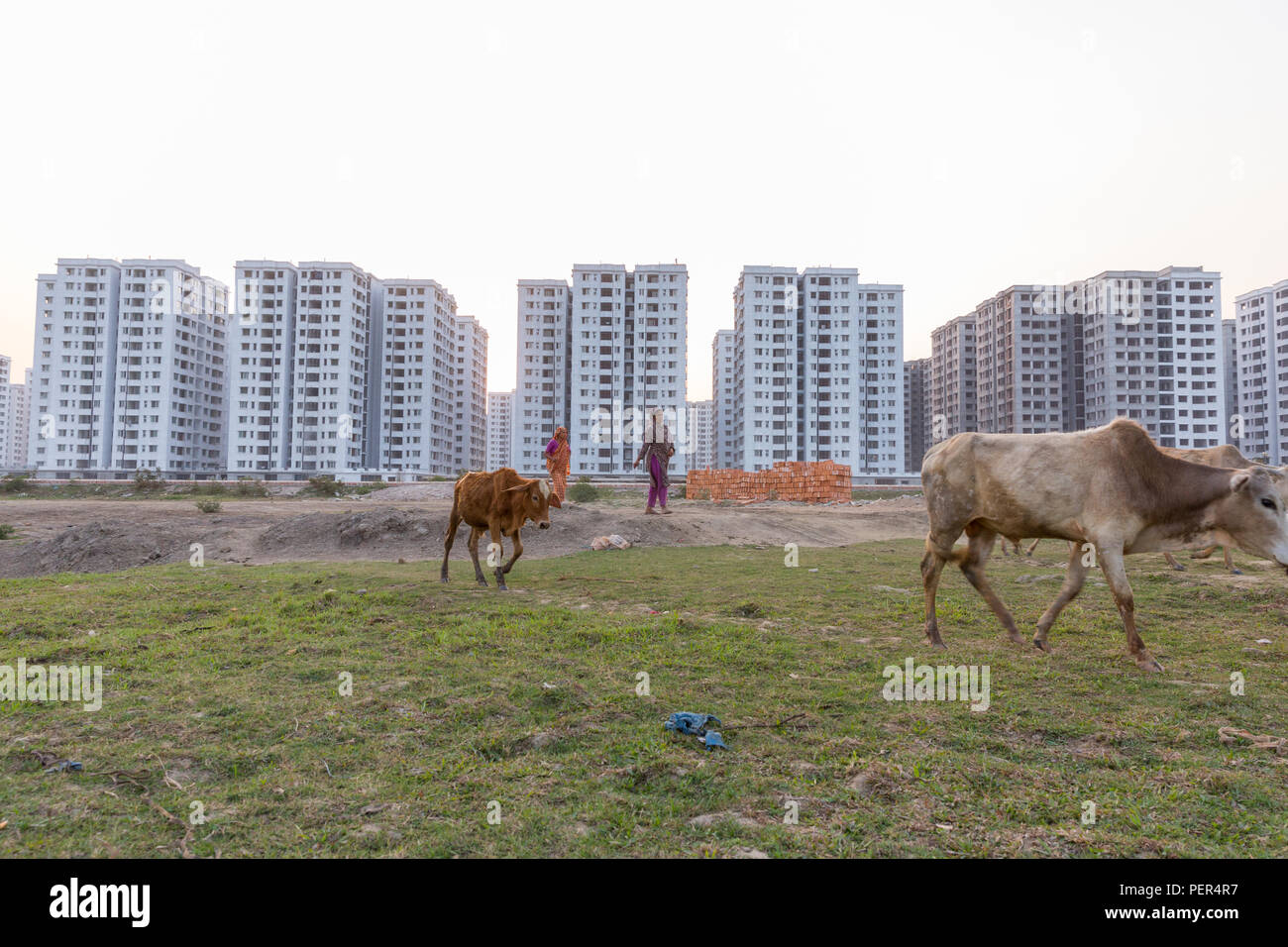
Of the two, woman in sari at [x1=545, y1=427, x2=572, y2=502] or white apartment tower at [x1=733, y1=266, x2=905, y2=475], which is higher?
white apartment tower at [x1=733, y1=266, x2=905, y2=475]

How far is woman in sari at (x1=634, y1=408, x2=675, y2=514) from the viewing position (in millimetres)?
21453

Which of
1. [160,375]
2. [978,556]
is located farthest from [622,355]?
[978,556]

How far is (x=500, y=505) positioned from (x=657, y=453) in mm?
11786

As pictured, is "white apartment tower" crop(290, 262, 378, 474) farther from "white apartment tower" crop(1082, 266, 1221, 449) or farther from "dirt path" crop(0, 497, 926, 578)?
"white apartment tower" crop(1082, 266, 1221, 449)

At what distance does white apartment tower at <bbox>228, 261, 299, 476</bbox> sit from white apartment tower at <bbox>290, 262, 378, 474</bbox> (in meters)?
1.59

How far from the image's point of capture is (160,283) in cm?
9381

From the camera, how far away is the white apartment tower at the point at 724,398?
373 ft

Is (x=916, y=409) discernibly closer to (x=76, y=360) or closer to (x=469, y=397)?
(x=469, y=397)

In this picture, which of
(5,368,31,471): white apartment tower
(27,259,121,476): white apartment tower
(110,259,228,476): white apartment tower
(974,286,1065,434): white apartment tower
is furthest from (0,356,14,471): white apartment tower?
(974,286,1065,434): white apartment tower

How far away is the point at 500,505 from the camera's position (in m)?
10.7

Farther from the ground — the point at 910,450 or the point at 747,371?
the point at 747,371

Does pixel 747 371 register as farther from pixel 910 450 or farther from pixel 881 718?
pixel 881 718
